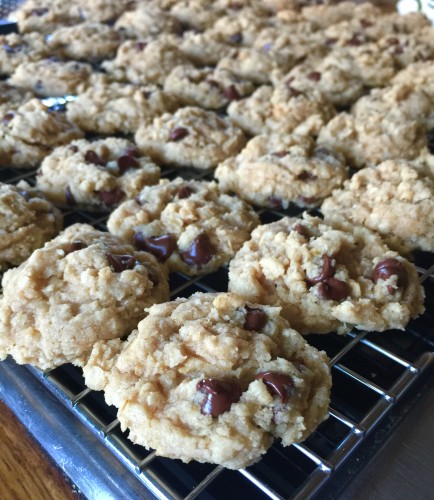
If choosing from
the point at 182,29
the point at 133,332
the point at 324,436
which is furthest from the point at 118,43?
the point at 324,436

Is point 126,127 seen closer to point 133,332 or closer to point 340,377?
point 133,332

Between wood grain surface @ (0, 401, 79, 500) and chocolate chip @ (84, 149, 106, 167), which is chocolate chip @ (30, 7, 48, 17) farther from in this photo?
wood grain surface @ (0, 401, 79, 500)

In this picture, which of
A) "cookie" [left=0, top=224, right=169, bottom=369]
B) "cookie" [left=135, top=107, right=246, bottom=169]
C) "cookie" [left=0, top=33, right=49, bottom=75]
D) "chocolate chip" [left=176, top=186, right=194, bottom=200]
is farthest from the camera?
"cookie" [left=0, top=33, right=49, bottom=75]

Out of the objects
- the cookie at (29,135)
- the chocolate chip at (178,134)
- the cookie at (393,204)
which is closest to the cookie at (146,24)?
the cookie at (29,135)

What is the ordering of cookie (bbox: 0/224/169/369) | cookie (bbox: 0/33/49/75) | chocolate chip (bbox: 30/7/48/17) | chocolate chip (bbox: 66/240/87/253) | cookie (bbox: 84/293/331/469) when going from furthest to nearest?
chocolate chip (bbox: 30/7/48/17)
cookie (bbox: 0/33/49/75)
chocolate chip (bbox: 66/240/87/253)
cookie (bbox: 0/224/169/369)
cookie (bbox: 84/293/331/469)

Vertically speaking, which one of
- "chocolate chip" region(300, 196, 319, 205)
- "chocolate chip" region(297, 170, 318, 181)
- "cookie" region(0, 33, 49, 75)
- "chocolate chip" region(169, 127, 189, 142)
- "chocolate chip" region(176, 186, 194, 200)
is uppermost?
"chocolate chip" region(297, 170, 318, 181)

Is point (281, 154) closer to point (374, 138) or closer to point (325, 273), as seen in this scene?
point (374, 138)

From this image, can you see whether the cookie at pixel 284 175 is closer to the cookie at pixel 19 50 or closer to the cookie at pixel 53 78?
the cookie at pixel 53 78

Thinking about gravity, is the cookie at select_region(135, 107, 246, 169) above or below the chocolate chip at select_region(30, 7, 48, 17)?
above

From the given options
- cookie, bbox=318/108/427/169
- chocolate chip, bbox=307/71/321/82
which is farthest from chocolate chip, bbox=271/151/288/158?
chocolate chip, bbox=307/71/321/82
